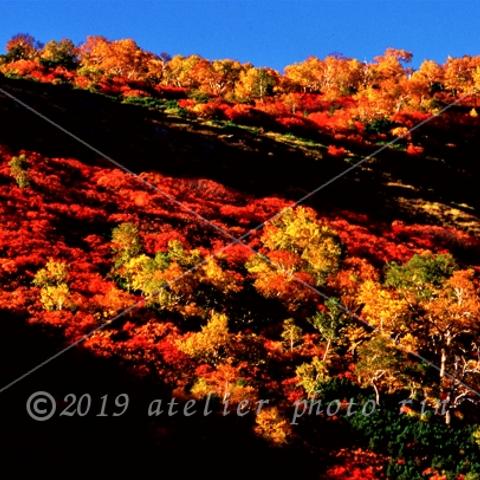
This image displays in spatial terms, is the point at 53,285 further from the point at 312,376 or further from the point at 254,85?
the point at 254,85

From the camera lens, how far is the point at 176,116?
6500 cm

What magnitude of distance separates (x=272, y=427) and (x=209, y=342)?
16.5ft

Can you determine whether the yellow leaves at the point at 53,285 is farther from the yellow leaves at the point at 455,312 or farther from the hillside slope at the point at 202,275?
the yellow leaves at the point at 455,312

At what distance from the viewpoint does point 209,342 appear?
24.4 metres

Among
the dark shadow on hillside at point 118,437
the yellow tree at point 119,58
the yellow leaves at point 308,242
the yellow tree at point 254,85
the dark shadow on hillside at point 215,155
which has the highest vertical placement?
the yellow tree at point 119,58

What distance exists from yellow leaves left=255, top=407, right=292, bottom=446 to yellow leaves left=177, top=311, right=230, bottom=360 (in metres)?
4.09

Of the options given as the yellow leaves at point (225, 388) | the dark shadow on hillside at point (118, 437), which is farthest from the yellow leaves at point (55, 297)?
the yellow leaves at point (225, 388)

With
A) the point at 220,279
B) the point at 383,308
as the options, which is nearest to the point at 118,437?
the point at 220,279

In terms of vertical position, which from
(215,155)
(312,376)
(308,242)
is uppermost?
(215,155)

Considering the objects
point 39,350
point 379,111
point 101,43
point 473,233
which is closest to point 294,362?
point 39,350

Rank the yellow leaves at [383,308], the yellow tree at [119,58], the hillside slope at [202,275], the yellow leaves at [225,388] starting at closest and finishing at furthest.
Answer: the hillside slope at [202,275] < the yellow leaves at [225,388] < the yellow leaves at [383,308] < the yellow tree at [119,58]

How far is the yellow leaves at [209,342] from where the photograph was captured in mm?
24453

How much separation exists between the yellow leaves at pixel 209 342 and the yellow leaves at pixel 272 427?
13.4ft

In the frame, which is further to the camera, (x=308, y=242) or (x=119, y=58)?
(x=119, y=58)
